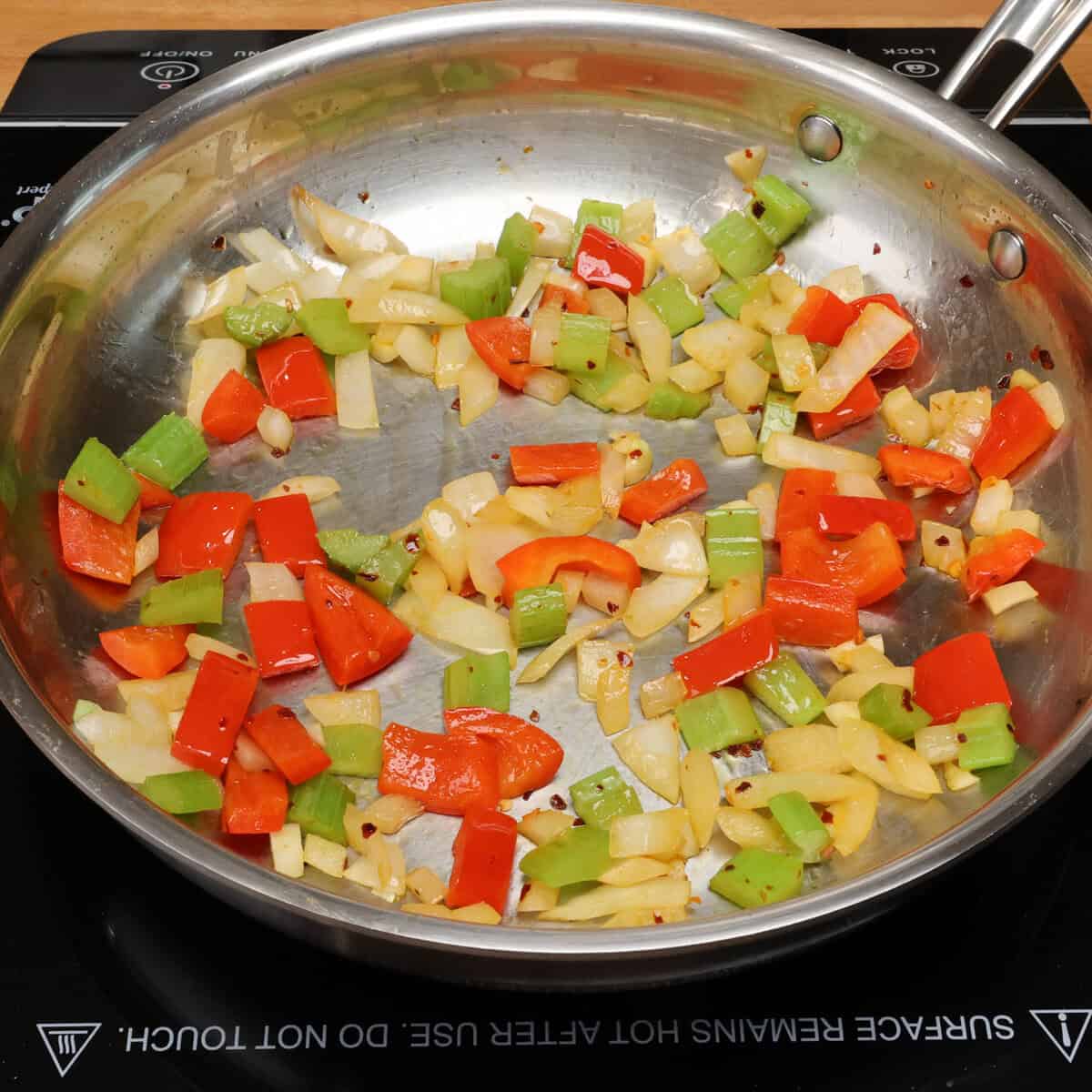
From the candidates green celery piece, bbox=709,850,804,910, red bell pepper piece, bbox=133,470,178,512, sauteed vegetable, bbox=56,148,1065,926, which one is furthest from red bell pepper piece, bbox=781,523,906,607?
red bell pepper piece, bbox=133,470,178,512

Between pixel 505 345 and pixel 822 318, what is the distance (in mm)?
369

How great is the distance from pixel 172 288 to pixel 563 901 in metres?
0.87

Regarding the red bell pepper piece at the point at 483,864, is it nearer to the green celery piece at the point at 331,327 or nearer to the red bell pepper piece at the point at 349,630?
the red bell pepper piece at the point at 349,630

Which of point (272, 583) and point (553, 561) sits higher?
point (553, 561)

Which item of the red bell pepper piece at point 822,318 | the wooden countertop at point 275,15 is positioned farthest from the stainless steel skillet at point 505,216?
the wooden countertop at point 275,15

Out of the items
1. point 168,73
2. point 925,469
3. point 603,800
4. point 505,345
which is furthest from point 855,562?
point 168,73

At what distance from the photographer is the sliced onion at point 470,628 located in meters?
1.32

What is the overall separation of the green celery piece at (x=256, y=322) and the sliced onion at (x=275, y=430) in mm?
Result: 88

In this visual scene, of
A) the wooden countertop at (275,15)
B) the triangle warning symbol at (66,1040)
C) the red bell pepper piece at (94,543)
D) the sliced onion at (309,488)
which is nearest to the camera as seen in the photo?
the triangle warning symbol at (66,1040)

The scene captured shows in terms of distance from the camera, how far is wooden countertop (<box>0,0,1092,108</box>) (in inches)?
75.7

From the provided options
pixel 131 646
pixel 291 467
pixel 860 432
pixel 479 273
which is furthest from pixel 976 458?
pixel 131 646

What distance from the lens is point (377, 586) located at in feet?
4.36

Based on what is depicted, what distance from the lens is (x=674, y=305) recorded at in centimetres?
157

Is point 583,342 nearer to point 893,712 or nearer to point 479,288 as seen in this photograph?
point 479,288
